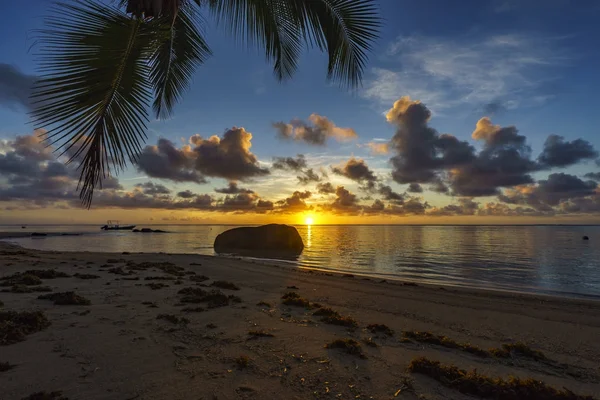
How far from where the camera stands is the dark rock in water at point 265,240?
39250mm

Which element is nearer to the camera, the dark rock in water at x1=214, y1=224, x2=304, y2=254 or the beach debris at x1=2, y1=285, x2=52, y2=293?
the beach debris at x1=2, y1=285, x2=52, y2=293

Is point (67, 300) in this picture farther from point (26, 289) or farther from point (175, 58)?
point (175, 58)

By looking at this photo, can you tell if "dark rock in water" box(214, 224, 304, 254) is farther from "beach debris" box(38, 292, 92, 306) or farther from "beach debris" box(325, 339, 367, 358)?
"beach debris" box(325, 339, 367, 358)

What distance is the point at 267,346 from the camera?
212 inches

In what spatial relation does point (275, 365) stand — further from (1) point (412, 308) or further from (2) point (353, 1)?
(1) point (412, 308)

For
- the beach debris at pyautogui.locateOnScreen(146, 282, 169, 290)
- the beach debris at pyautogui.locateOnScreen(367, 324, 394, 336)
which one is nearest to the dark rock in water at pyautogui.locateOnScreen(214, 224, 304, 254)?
the beach debris at pyautogui.locateOnScreen(146, 282, 169, 290)

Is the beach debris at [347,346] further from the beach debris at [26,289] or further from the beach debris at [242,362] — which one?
the beach debris at [26,289]

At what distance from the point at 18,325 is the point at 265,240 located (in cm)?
3453

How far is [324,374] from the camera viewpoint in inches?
173

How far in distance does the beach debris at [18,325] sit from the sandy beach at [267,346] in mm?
103

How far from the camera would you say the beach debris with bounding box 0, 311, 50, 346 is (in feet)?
16.4

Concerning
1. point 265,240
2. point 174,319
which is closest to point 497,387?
point 174,319

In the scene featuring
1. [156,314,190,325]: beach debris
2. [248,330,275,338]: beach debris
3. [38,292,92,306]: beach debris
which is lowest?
[248,330,275,338]: beach debris

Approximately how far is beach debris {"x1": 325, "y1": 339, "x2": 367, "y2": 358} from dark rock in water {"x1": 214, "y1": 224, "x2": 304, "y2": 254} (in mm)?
32710
